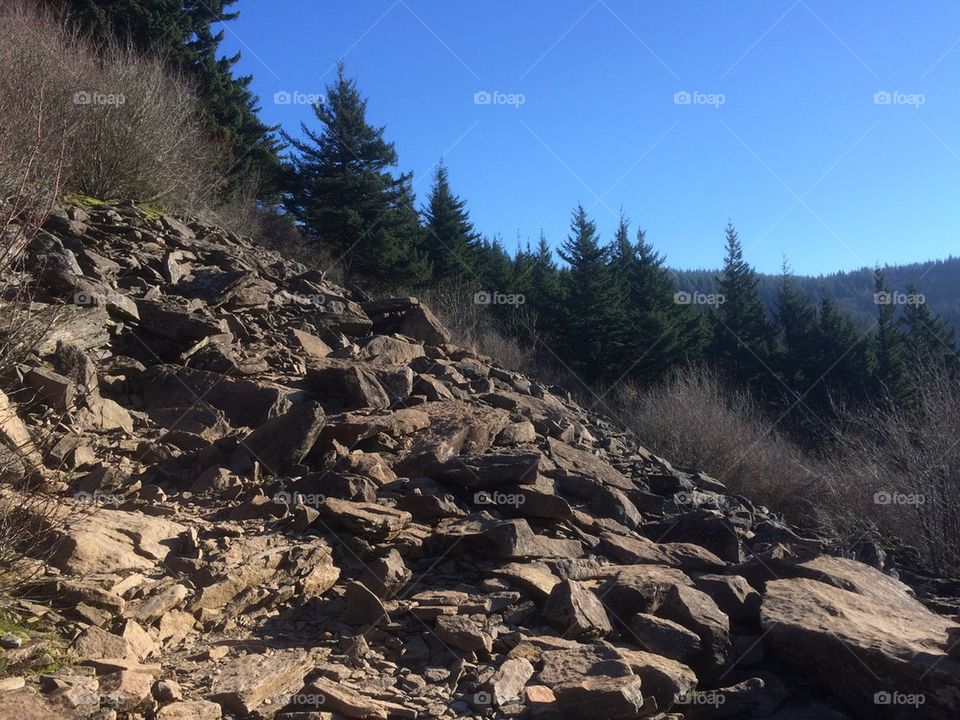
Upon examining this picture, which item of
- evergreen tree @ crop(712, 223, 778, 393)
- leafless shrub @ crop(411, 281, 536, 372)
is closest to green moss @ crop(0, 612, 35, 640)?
leafless shrub @ crop(411, 281, 536, 372)

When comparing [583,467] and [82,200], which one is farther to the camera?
[82,200]

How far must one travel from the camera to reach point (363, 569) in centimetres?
527

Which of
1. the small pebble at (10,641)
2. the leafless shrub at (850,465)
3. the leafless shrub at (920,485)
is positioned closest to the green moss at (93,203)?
the small pebble at (10,641)

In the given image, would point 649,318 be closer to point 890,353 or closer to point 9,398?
point 890,353

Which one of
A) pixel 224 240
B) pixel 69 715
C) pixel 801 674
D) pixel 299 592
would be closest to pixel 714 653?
pixel 801 674

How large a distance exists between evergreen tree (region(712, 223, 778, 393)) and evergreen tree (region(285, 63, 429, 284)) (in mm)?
Result: 16102

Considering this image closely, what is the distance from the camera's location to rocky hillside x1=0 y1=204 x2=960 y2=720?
407cm

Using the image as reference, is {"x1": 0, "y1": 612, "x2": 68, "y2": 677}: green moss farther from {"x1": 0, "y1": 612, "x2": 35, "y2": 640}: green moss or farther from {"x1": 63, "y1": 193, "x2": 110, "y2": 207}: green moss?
{"x1": 63, "y1": 193, "x2": 110, "y2": 207}: green moss

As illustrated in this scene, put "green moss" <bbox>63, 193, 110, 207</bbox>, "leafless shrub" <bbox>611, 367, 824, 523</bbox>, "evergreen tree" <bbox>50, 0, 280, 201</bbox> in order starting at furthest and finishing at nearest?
"evergreen tree" <bbox>50, 0, 280, 201</bbox> → "leafless shrub" <bbox>611, 367, 824, 523</bbox> → "green moss" <bbox>63, 193, 110, 207</bbox>

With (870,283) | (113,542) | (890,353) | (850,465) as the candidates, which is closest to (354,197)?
(850,465)

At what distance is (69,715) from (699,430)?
1940 centimetres

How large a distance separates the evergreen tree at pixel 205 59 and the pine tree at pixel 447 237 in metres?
6.19

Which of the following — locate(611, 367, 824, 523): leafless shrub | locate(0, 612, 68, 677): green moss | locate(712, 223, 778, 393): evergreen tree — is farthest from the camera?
locate(712, 223, 778, 393): evergreen tree

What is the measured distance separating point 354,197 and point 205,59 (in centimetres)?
713
